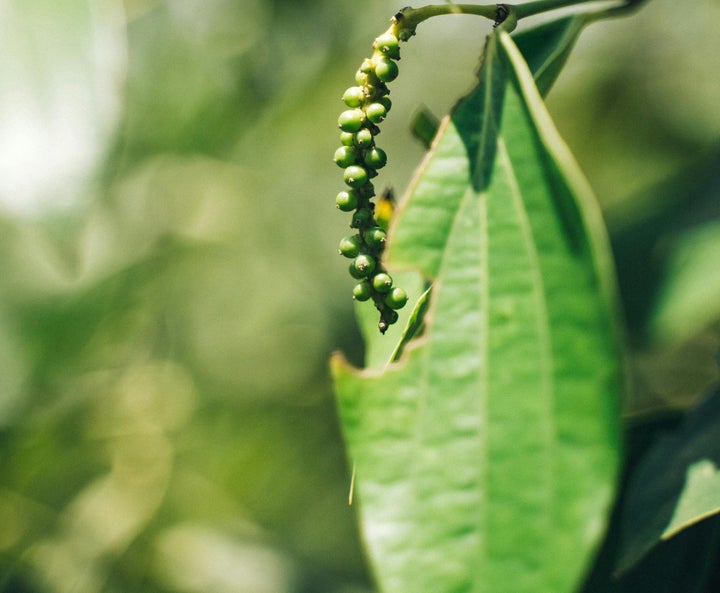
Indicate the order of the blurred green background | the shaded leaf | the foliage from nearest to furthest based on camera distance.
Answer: the foliage
the shaded leaf
the blurred green background

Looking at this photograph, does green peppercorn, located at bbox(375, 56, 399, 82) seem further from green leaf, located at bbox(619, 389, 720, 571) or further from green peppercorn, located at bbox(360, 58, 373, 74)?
green leaf, located at bbox(619, 389, 720, 571)

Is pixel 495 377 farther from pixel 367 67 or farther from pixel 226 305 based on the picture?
pixel 226 305

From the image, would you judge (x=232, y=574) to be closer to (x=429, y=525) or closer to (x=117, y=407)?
(x=117, y=407)

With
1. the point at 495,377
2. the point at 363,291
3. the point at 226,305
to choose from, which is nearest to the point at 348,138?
the point at 363,291

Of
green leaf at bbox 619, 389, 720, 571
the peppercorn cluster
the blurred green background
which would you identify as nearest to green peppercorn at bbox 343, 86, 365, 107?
the peppercorn cluster

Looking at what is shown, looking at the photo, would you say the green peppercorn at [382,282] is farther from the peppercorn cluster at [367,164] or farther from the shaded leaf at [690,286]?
the shaded leaf at [690,286]

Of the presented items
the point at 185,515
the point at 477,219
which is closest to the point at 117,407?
the point at 185,515
